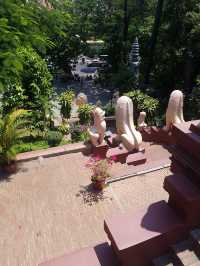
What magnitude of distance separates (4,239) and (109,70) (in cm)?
2023

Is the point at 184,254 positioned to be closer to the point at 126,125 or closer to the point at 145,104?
the point at 126,125

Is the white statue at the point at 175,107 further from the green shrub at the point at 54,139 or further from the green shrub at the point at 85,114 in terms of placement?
the green shrub at the point at 54,139

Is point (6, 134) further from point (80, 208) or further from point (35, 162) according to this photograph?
point (80, 208)

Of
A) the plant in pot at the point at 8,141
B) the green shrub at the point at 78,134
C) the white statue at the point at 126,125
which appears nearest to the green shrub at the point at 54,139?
the green shrub at the point at 78,134

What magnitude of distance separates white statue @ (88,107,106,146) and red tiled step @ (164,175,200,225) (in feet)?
17.8

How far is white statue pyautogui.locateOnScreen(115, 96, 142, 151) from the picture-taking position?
9188mm

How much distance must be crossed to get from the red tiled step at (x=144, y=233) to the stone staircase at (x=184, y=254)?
0.25 feet

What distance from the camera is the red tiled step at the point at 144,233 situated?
3.56m

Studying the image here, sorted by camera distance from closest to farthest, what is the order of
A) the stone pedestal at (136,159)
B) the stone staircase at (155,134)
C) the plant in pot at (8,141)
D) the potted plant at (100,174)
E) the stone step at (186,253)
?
the stone step at (186,253) → the potted plant at (100,174) → the plant in pot at (8,141) → the stone pedestal at (136,159) → the stone staircase at (155,134)

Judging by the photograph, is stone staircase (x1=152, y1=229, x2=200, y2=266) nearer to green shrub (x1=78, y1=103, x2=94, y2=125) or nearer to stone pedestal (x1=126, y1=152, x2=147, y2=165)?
stone pedestal (x1=126, y1=152, x2=147, y2=165)

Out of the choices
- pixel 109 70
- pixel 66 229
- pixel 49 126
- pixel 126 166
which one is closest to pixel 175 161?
pixel 66 229

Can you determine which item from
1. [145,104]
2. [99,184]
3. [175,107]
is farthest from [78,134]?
[99,184]

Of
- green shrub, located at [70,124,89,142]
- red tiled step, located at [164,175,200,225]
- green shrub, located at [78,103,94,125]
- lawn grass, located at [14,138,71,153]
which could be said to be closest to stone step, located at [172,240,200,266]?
red tiled step, located at [164,175,200,225]

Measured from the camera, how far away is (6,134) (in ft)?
26.8
